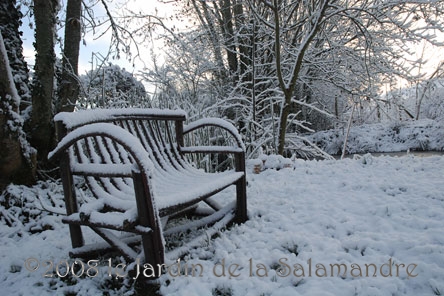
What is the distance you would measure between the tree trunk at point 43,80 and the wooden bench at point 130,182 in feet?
4.07

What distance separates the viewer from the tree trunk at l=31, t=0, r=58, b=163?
9.47 feet

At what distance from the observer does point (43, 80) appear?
2928 mm

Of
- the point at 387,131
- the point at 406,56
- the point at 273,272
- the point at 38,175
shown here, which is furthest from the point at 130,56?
the point at 387,131

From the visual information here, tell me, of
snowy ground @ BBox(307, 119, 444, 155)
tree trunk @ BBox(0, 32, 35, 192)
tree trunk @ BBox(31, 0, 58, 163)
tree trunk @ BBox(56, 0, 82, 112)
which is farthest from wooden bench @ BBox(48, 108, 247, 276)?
snowy ground @ BBox(307, 119, 444, 155)

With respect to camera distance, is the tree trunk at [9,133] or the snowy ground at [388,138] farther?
the snowy ground at [388,138]

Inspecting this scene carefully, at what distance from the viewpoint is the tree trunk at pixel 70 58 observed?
127 inches

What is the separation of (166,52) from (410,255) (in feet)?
21.9

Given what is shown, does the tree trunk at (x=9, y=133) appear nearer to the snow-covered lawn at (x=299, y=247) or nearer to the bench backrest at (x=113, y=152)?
the snow-covered lawn at (x=299, y=247)

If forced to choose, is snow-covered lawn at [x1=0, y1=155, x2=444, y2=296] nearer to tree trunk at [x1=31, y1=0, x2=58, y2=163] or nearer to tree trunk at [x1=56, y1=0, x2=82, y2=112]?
tree trunk at [x1=31, y1=0, x2=58, y2=163]

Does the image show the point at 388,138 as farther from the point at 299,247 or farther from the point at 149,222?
the point at 149,222

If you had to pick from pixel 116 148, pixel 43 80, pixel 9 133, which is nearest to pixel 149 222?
pixel 116 148

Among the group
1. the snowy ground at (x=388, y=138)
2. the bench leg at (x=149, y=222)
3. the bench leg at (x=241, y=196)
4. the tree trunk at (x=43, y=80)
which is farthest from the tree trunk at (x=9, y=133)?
the snowy ground at (x=388, y=138)

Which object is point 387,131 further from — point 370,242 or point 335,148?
point 370,242

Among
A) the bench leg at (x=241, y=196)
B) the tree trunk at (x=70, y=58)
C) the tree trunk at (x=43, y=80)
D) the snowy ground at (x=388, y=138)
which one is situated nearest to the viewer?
the bench leg at (x=241, y=196)
